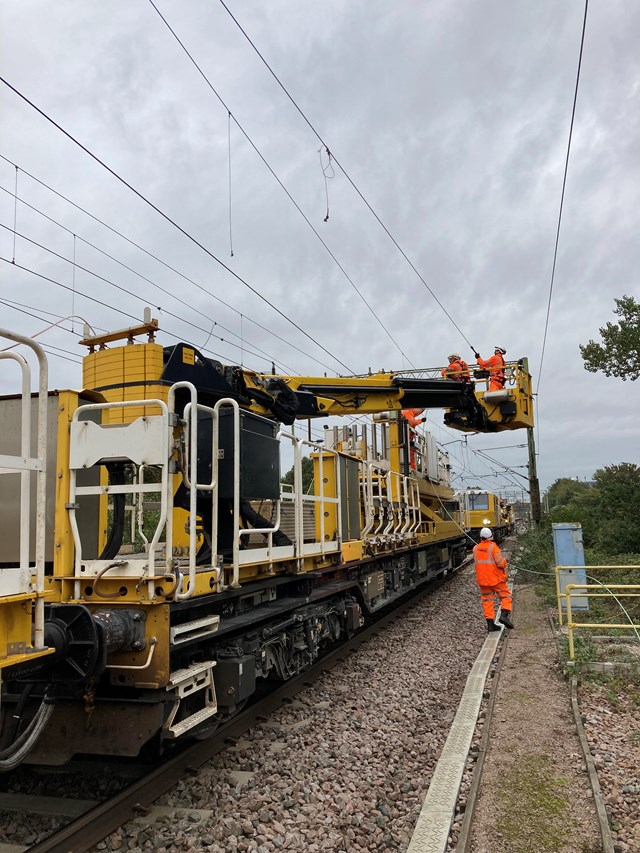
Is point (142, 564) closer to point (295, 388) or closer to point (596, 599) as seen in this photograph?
point (295, 388)

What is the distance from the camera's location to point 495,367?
12086 millimetres

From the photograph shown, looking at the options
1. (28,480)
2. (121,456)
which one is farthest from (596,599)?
(28,480)

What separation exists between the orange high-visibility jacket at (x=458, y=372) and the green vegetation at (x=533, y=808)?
27.2ft

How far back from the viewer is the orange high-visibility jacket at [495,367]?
12.0 m

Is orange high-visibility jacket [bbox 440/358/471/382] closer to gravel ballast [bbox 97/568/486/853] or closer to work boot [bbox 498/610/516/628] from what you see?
work boot [bbox 498/610/516/628]

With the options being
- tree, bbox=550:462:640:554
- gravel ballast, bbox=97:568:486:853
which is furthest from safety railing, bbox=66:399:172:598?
tree, bbox=550:462:640:554

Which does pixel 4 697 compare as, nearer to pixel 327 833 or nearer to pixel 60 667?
pixel 60 667

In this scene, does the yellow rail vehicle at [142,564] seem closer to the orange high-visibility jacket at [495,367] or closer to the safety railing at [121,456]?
the safety railing at [121,456]

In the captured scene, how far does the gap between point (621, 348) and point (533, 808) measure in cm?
1647

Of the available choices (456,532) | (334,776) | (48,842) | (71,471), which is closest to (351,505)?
(334,776)

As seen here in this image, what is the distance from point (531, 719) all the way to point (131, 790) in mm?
3492

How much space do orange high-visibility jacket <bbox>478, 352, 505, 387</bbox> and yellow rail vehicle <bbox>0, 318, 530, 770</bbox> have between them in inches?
229

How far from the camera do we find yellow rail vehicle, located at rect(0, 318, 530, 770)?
147 inches

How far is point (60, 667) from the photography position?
3877 mm
